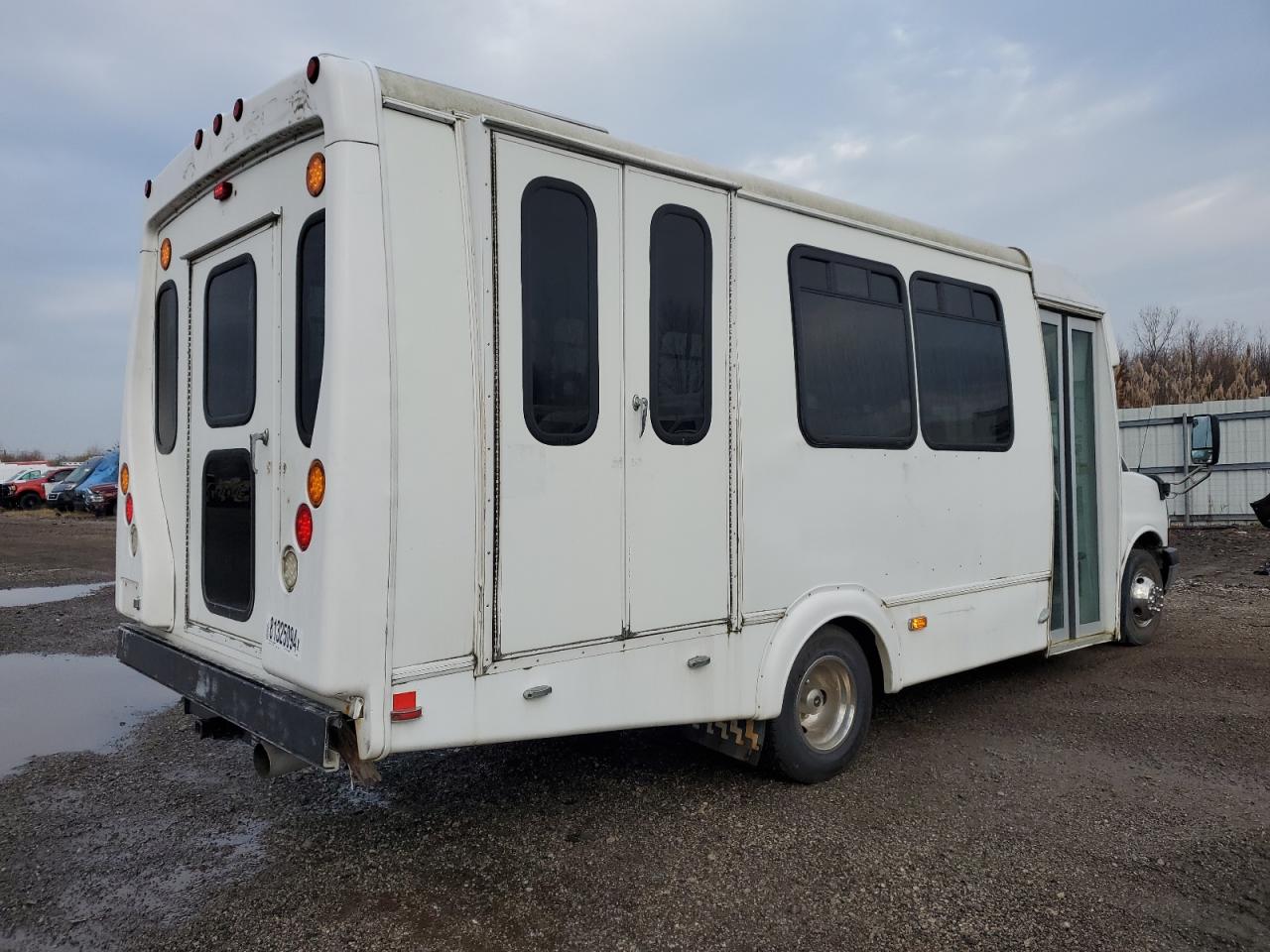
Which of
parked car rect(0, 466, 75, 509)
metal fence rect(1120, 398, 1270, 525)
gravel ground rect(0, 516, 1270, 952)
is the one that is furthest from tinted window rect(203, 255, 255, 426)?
parked car rect(0, 466, 75, 509)

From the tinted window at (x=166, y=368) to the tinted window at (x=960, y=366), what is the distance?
3.96 meters

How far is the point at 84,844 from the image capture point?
13.8ft

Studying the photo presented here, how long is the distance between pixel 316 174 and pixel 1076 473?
5.66 meters

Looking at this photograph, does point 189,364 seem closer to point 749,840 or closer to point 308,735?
point 308,735

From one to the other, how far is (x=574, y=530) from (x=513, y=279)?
99 cm

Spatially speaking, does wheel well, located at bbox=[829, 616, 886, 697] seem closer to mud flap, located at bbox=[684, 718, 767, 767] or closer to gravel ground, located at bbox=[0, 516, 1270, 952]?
gravel ground, located at bbox=[0, 516, 1270, 952]

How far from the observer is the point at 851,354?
16.2 feet

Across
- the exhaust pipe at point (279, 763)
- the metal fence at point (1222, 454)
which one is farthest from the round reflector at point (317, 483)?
the metal fence at point (1222, 454)

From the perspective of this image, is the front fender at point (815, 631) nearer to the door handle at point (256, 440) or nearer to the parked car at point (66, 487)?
the door handle at point (256, 440)

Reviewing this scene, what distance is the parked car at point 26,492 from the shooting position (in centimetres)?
3100

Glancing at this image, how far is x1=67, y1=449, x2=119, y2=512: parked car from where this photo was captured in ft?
90.9

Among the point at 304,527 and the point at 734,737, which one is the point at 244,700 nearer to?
the point at 304,527

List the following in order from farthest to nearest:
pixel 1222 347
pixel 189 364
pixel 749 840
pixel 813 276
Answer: pixel 1222 347, pixel 813 276, pixel 189 364, pixel 749 840

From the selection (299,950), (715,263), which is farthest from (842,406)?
(299,950)
